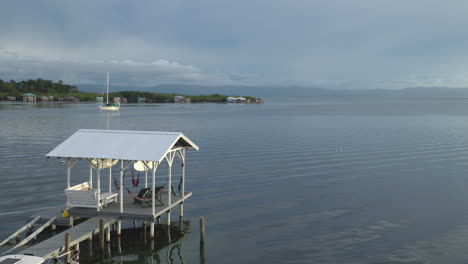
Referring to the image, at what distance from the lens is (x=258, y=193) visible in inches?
1038

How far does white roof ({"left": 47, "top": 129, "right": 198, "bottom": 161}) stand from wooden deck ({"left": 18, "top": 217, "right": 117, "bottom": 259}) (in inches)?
119

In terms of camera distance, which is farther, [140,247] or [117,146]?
[117,146]

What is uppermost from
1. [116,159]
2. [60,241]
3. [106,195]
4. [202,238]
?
[116,159]

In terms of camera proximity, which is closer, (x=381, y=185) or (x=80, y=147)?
(x=80, y=147)

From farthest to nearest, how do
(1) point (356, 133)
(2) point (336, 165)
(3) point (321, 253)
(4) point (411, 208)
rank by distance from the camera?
(1) point (356, 133)
(2) point (336, 165)
(4) point (411, 208)
(3) point (321, 253)

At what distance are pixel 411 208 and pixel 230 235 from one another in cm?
1139

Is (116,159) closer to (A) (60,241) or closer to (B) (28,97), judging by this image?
(A) (60,241)

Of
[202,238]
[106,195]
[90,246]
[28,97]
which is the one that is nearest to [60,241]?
[90,246]

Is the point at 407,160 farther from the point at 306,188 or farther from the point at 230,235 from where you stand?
the point at 230,235

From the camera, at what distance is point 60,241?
52.1ft

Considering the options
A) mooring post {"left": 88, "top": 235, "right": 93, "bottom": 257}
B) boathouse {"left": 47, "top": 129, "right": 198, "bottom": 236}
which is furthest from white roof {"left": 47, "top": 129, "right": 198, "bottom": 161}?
mooring post {"left": 88, "top": 235, "right": 93, "bottom": 257}

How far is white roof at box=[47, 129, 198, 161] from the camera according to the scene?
17953mm

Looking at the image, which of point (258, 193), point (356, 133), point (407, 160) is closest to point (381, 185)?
point (258, 193)

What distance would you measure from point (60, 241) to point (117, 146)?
15.8ft
